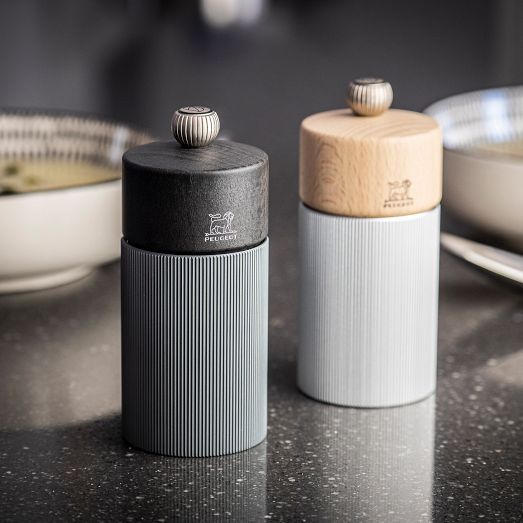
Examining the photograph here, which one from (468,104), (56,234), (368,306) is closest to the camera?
(368,306)

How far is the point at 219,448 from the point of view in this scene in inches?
30.9

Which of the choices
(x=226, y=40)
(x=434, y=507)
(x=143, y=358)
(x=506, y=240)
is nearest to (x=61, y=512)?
(x=143, y=358)

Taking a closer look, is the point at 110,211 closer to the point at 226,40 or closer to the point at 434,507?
the point at 434,507

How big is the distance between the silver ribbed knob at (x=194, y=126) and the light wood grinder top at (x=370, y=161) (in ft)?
0.30

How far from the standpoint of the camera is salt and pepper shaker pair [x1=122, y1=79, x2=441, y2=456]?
2.42 ft

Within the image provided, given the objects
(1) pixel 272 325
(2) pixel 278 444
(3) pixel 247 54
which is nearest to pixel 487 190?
(1) pixel 272 325

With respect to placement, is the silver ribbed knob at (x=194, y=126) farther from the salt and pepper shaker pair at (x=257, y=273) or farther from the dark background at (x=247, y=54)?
the dark background at (x=247, y=54)

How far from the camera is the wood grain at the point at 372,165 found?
2.62ft

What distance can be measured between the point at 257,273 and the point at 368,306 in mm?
103

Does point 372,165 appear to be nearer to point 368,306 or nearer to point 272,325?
point 368,306

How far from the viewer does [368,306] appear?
83cm

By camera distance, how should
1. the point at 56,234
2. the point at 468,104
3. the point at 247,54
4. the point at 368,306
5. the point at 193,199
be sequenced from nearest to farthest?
the point at 193,199 < the point at 368,306 < the point at 56,234 < the point at 468,104 < the point at 247,54

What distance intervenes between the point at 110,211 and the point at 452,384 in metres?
0.29

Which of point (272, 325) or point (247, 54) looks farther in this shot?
point (247, 54)
